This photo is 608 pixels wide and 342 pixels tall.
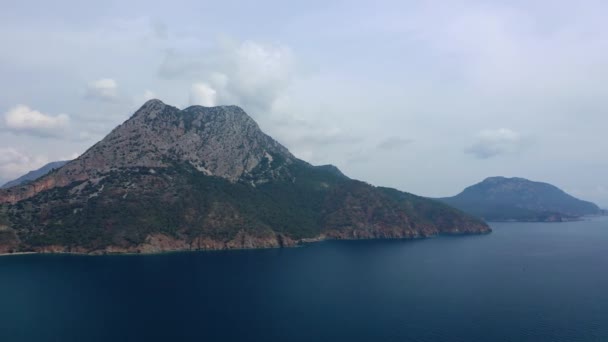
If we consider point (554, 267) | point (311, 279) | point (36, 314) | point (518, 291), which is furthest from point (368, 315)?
point (554, 267)

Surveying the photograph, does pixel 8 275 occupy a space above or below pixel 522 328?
above

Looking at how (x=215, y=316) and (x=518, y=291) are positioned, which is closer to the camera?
(x=215, y=316)

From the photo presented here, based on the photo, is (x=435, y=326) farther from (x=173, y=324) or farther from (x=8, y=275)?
(x=8, y=275)

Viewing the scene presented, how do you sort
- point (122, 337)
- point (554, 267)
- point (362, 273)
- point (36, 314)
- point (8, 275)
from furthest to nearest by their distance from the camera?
point (554, 267) → point (362, 273) → point (8, 275) → point (36, 314) → point (122, 337)

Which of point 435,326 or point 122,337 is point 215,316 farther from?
point 435,326

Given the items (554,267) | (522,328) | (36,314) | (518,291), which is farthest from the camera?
(554,267)

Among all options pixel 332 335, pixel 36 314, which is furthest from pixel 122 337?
pixel 332 335
